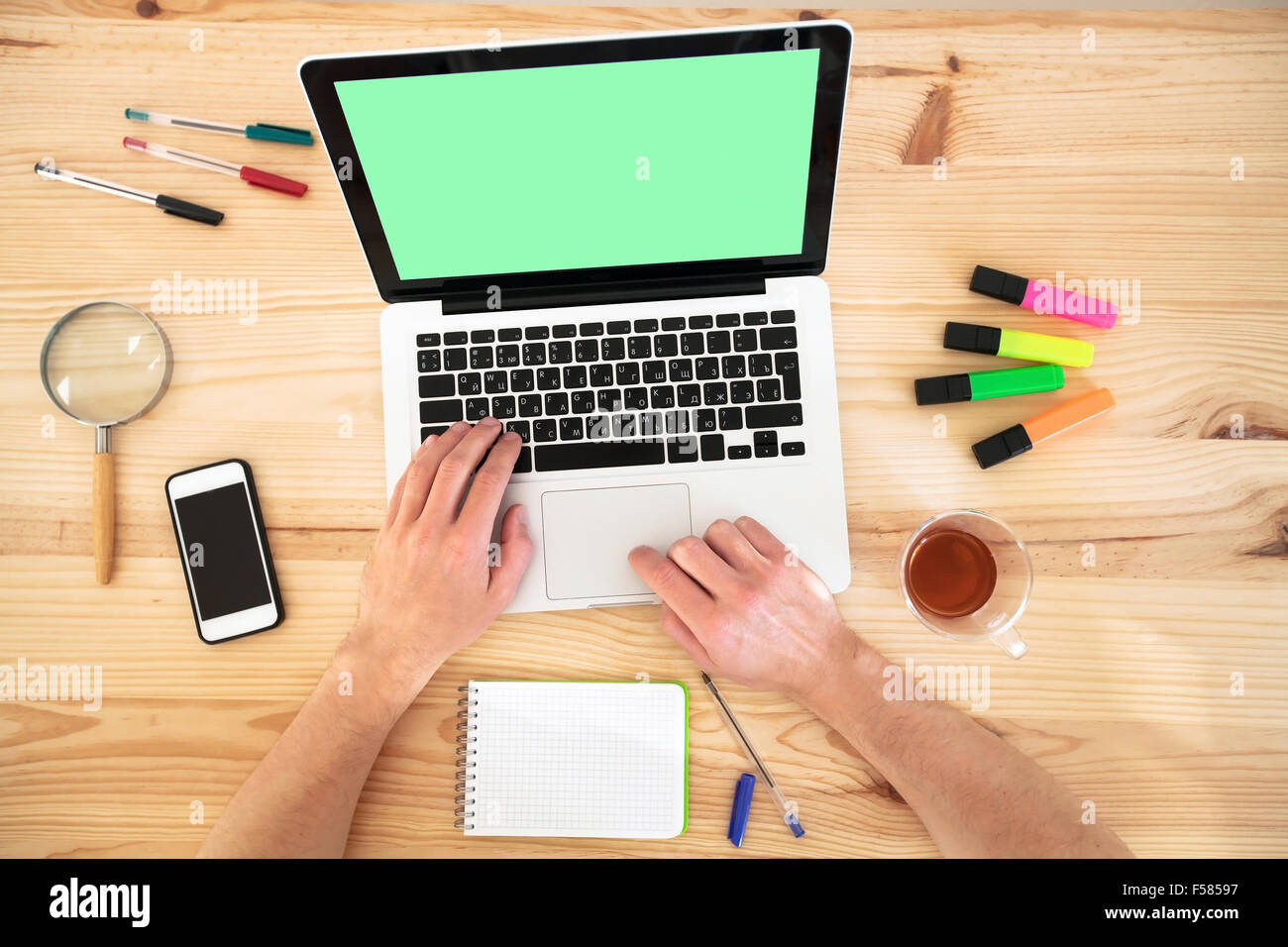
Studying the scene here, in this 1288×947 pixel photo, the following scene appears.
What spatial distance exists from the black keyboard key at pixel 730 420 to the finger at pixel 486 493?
0.81 ft

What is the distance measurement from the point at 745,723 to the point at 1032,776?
1.05 ft

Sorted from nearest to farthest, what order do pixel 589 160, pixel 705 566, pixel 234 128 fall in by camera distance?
pixel 589 160 → pixel 705 566 → pixel 234 128

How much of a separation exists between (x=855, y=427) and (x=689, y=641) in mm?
331

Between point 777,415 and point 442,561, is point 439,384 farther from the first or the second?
point 777,415

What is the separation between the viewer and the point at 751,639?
867mm

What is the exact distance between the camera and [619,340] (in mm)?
905

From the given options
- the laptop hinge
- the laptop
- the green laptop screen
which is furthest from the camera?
the laptop hinge

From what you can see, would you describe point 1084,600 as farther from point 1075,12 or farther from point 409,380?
point 409,380

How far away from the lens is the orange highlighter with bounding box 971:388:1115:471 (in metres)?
0.90

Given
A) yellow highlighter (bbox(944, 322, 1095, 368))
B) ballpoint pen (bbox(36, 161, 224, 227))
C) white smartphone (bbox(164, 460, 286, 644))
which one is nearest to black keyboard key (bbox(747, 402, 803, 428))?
yellow highlighter (bbox(944, 322, 1095, 368))

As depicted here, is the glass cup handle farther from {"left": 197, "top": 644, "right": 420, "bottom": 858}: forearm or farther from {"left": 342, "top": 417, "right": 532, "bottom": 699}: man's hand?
{"left": 197, "top": 644, "right": 420, "bottom": 858}: forearm

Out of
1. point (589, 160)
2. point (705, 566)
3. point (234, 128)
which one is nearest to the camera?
point (589, 160)

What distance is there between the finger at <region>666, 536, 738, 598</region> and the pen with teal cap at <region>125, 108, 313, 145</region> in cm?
69

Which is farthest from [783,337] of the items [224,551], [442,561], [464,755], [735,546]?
[224,551]
